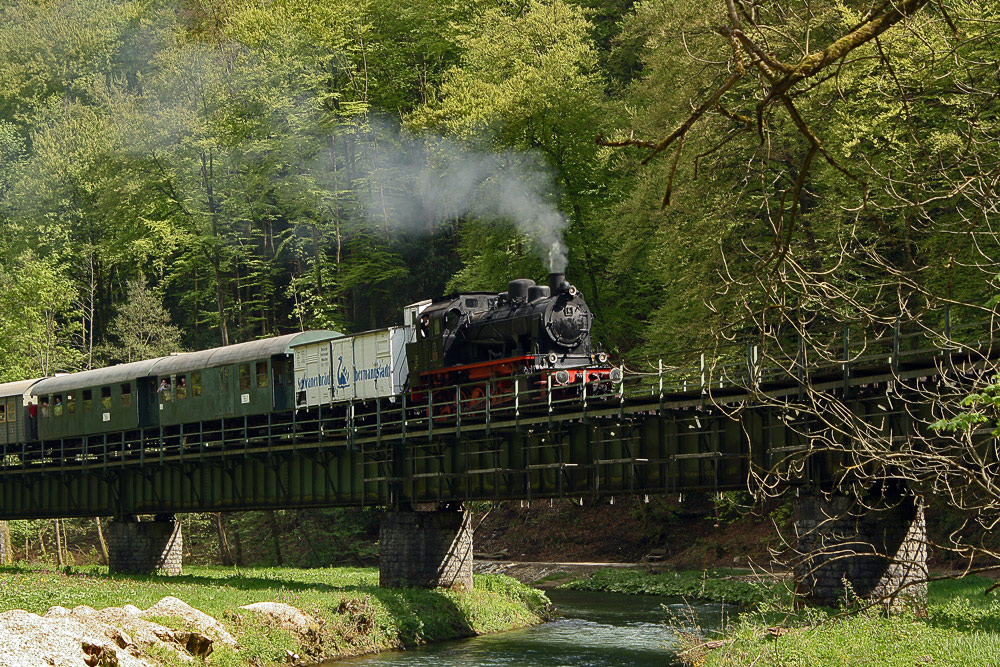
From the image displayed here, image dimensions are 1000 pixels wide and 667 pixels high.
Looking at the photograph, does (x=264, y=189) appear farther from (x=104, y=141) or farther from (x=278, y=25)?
(x=104, y=141)

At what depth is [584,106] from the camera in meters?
52.4

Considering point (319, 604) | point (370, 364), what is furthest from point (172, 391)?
point (319, 604)

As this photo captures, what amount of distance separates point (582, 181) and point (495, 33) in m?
10.6

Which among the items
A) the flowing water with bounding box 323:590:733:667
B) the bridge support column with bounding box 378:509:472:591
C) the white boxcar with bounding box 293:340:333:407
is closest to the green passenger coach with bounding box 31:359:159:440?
the white boxcar with bounding box 293:340:333:407

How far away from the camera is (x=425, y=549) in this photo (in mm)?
35594

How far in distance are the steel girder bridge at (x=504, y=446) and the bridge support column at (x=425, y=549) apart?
88 cm

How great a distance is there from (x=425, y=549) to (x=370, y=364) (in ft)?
21.1

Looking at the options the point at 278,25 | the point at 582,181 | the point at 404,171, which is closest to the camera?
the point at 582,181

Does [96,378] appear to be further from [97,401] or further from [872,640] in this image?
[872,640]

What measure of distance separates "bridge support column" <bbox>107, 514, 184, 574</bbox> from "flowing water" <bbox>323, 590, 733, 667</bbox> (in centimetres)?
1689

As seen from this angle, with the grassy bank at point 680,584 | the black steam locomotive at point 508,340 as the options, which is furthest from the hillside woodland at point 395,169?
the grassy bank at point 680,584

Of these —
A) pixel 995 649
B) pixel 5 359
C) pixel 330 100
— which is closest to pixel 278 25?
pixel 330 100

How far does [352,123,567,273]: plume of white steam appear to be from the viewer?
50.5 metres

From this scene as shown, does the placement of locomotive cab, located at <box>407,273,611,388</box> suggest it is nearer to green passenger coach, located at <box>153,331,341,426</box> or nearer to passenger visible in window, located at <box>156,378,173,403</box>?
green passenger coach, located at <box>153,331,341,426</box>
